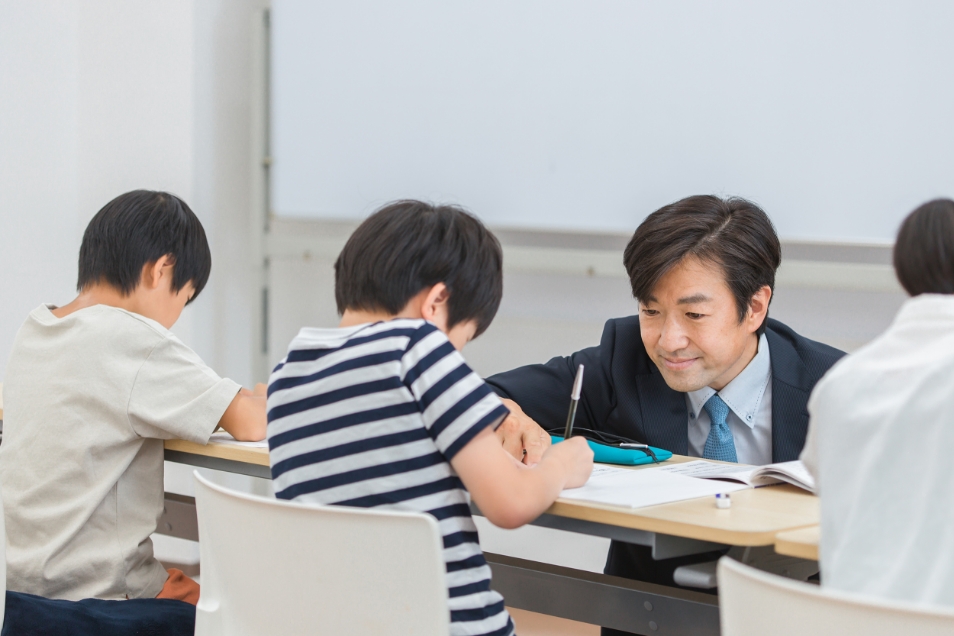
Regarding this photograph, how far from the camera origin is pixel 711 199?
184 centimetres

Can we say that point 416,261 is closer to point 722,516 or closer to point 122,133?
point 722,516

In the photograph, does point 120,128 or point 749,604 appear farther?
point 120,128

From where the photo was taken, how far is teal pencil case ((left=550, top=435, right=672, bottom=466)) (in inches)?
64.3

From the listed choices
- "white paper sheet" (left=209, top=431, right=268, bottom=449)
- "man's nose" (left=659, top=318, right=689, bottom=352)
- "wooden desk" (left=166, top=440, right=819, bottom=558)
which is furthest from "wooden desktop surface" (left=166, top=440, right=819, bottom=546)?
"white paper sheet" (left=209, top=431, right=268, bottom=449)

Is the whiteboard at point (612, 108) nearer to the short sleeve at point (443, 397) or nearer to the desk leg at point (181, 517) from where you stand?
the desk leg at point (181, 517)

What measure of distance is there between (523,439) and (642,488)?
0.31 metres

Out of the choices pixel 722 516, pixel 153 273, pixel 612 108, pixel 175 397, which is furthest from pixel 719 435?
pixel 612 108

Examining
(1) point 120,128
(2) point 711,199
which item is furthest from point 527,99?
(1) point 120,128

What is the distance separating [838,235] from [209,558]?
1857 millimetres

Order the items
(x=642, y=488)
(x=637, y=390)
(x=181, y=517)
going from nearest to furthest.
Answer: (x=642, y=488) → (x=637, y=390) → (x=181, y=517)

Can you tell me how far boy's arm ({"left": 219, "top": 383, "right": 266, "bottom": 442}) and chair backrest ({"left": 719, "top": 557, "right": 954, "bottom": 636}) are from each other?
1017 mm

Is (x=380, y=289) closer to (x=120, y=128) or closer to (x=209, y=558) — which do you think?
(x=209, y=558)

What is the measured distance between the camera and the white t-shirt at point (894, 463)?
0.90 metres

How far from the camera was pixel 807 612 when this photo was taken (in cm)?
82
